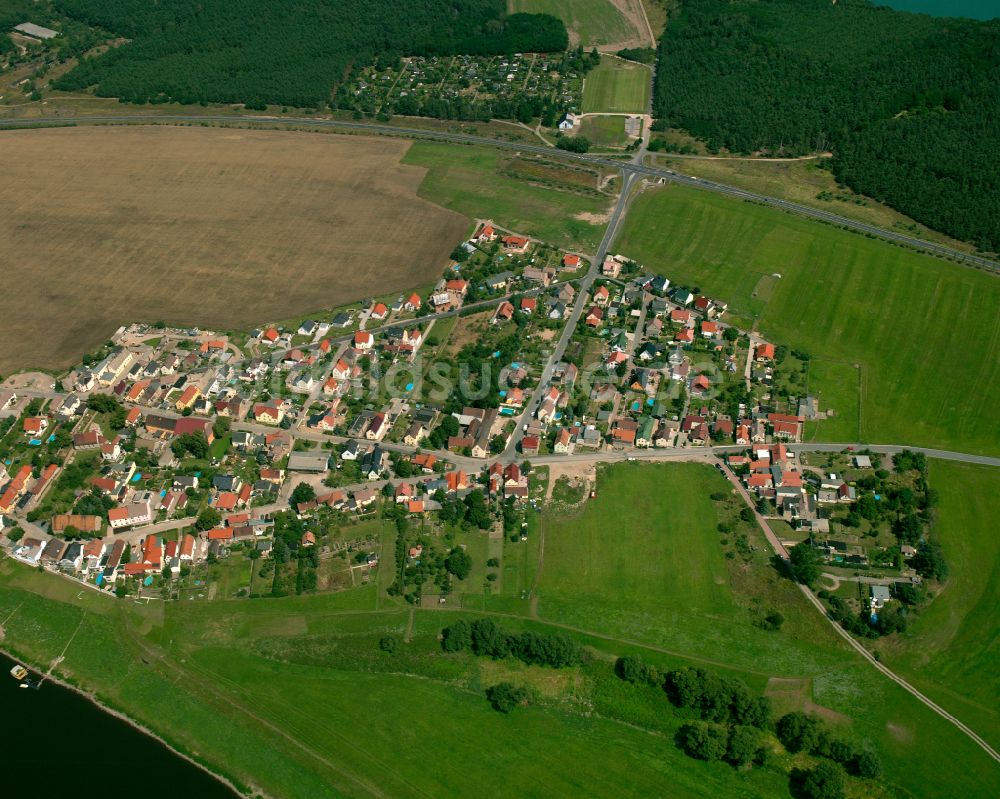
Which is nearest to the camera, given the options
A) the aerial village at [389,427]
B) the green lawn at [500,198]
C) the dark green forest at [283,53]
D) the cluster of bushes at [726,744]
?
the cluster of bushes at [726,744]

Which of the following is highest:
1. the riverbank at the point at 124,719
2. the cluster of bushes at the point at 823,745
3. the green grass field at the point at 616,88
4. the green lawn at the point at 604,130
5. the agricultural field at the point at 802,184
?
the green grass field at the point at 616,88

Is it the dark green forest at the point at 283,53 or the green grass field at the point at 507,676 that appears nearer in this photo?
the green grass field at the point at 507,676

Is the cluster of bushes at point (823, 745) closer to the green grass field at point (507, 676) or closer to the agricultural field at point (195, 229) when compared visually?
the green grass field at point (507, 676)

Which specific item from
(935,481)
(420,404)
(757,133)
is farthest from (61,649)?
(757,133)

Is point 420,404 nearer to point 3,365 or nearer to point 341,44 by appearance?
point 3,365

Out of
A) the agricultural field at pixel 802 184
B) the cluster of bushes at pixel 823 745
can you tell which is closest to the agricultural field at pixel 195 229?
the agricultural field at pixel 802 184

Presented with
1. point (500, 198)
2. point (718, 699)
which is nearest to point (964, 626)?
point (718, 699)

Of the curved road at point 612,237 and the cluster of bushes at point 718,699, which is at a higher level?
the curved road at point 612,237
